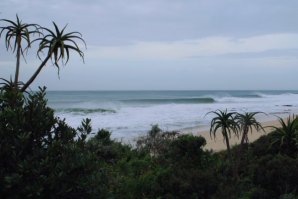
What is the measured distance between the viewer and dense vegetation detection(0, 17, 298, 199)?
419cm

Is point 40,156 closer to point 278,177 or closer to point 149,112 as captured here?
point 278,177

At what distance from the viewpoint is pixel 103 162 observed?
25.1 ft

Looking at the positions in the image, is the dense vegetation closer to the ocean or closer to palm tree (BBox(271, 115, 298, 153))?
palm tree (BBox(271, 115, 298, 153))

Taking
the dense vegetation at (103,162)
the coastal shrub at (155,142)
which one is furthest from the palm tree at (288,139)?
the coastal shrub at (155,142)

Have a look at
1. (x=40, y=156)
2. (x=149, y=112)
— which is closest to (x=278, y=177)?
(x=40, y=156)

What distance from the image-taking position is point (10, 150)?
4203 mm

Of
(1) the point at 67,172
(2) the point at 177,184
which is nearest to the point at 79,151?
(1) the point at 67,172

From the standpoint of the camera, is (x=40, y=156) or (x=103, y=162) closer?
(x=40, y=156)

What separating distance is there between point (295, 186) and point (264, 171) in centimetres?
48

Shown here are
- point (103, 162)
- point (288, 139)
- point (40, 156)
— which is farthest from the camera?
point (288, 139)

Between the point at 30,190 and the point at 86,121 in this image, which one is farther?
the point at 86,121

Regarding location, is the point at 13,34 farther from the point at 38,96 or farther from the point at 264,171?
the point at 264,171

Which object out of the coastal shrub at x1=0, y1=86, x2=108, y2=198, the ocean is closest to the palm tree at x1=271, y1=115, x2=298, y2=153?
the coastal shrub at x1=0, y1=86, x2=108, y2=198


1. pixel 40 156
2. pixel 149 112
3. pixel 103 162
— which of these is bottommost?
pixel 149 112
